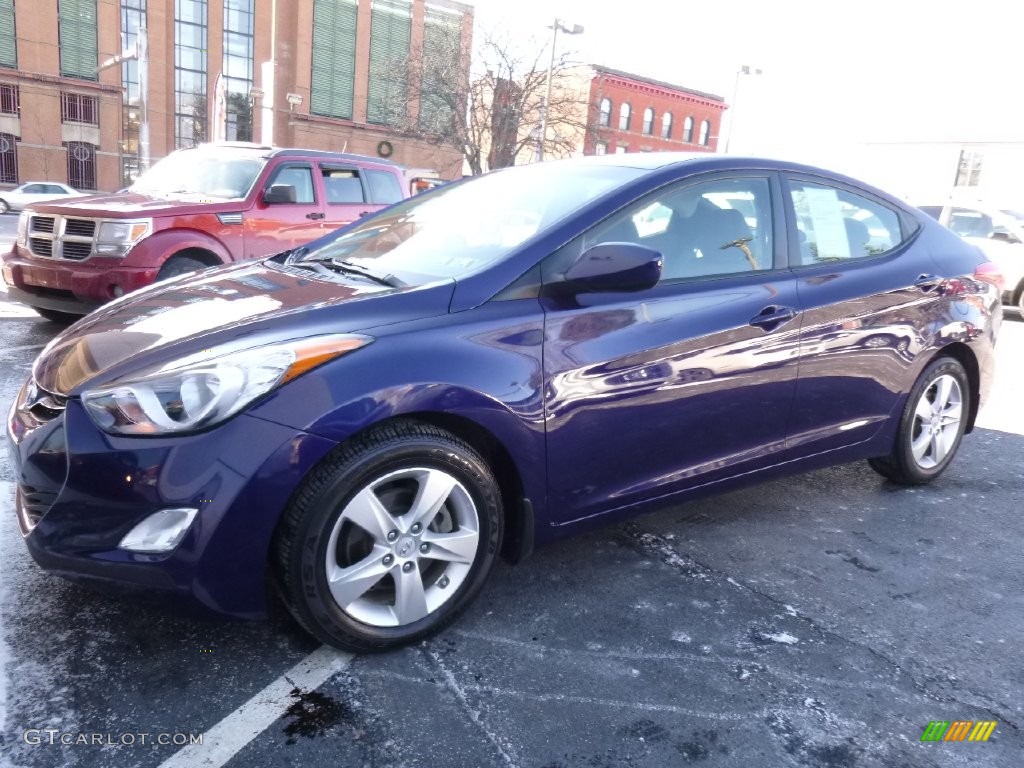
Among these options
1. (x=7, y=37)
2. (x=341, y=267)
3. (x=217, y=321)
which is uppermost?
(x=7, y=37)

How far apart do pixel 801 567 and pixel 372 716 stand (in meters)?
1.88

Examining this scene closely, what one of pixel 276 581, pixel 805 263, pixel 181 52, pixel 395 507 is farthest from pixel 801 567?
pixel 181 52

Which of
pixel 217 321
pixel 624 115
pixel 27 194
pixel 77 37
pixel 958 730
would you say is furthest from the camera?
pixel 624 115

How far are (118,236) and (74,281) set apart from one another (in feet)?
1.65

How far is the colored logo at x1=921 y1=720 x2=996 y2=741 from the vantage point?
7.50 feet

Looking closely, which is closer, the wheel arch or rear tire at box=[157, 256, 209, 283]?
the wheel arch

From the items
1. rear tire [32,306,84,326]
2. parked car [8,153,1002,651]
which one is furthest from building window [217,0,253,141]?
parked car [8,153,1002,651]

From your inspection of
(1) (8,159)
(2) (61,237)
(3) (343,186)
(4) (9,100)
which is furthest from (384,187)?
(4) (9,100)

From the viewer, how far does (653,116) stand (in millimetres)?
53094

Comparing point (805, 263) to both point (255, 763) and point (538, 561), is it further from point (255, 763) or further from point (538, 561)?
point (255, 763)

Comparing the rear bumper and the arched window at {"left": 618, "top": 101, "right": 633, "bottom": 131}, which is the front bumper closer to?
the rear bumper

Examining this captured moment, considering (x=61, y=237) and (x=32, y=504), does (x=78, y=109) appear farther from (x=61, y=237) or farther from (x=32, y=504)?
(x=32, y=504)

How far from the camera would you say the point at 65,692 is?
226cm

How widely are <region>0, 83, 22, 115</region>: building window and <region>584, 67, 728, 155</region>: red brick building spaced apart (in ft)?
92.8
